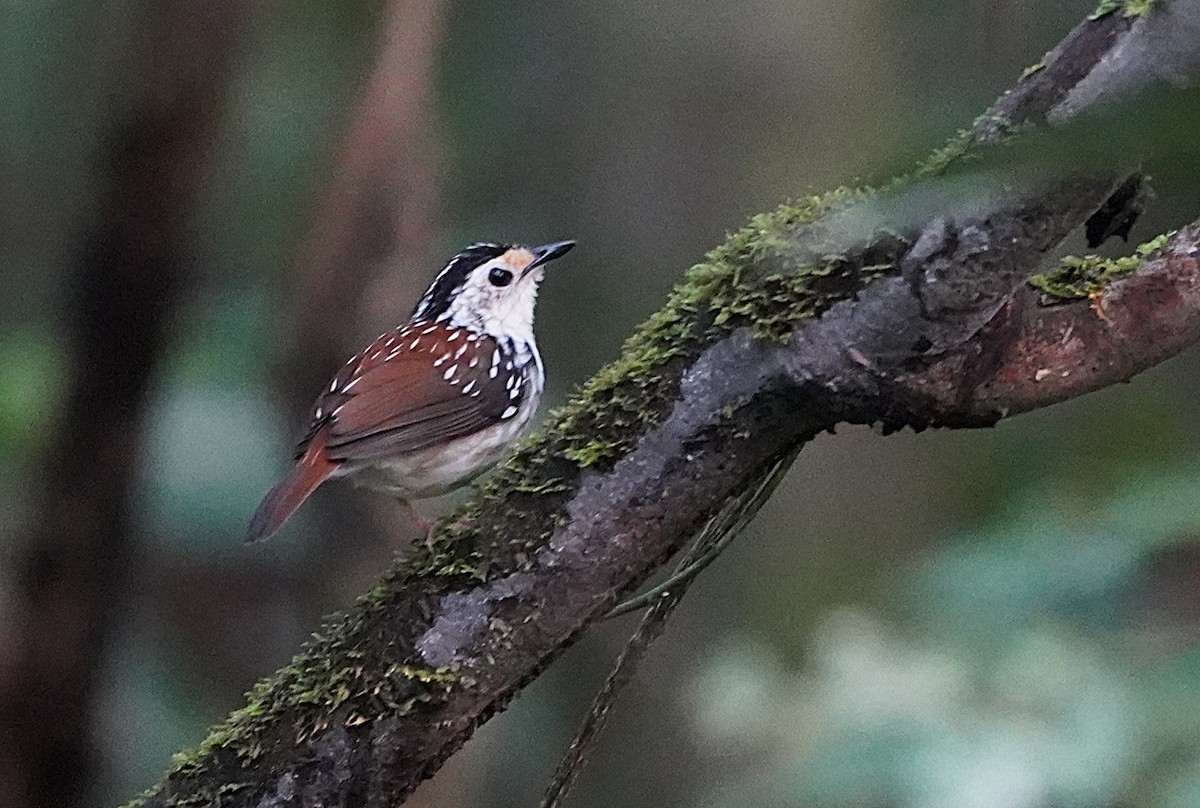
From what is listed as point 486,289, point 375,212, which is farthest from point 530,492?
point 375,212

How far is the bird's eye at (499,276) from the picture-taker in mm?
2635

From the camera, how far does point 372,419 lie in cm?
224

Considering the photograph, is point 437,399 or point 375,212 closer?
point 437,399

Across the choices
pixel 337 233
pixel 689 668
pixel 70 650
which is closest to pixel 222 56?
pixel 337 233

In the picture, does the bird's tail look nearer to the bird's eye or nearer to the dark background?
the dark background

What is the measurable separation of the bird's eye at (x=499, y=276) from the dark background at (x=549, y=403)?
23.6 inches

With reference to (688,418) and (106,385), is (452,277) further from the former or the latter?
(688,418)

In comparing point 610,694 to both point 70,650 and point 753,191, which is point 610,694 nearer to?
point 70,650

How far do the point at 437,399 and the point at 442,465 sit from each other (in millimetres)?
127

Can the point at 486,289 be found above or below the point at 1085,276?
below

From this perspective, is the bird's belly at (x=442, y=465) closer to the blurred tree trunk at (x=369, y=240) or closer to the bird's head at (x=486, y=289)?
the bird's head at (x=486, y=289)

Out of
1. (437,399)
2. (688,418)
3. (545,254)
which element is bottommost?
(437,399)

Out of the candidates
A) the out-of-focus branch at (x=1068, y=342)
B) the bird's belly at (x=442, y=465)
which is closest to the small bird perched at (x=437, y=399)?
the bird's belly at (x=442, y=465)

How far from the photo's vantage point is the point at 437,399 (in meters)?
2.35
